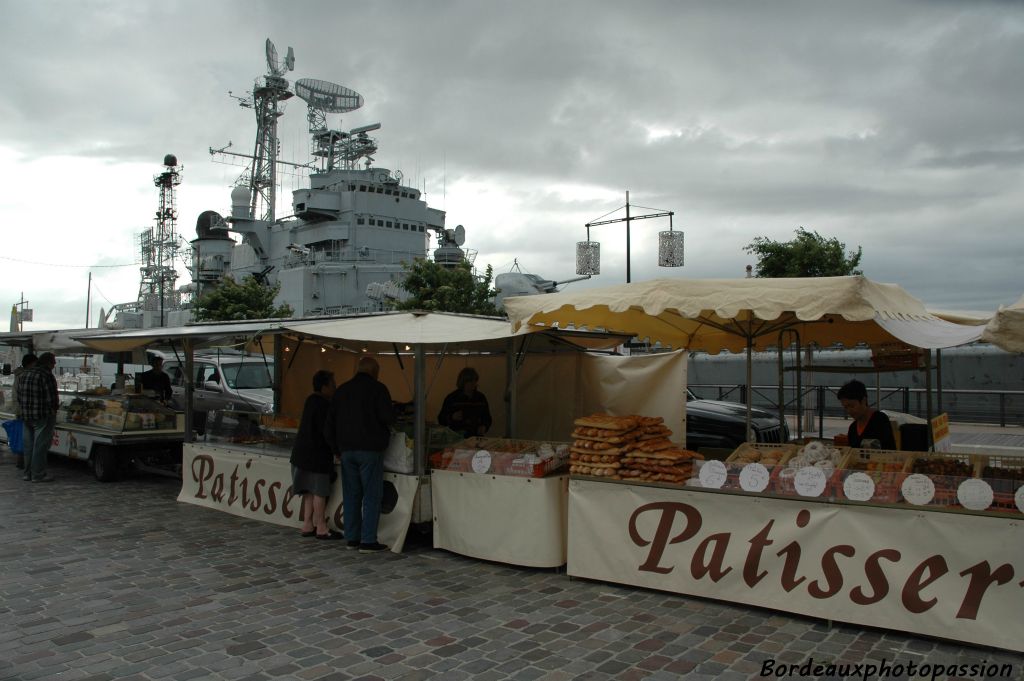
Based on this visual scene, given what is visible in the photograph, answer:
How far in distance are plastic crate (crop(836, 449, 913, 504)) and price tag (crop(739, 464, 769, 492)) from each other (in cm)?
51

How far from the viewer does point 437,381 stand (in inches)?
416

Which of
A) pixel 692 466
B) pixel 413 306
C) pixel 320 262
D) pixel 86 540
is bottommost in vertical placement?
pixel 86 540

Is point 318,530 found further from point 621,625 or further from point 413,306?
point 413,306

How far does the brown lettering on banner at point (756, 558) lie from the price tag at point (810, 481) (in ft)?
1.06

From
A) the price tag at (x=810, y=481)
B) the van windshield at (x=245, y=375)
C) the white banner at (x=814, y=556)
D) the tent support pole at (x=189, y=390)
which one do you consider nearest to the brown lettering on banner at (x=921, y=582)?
the white banner at (x=814, y=556)

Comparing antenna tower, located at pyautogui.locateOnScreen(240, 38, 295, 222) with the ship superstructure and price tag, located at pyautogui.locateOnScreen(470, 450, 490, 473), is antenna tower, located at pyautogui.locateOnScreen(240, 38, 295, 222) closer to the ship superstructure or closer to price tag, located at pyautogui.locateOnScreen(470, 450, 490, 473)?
the ship superstructure

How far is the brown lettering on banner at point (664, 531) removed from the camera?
5.81 meters

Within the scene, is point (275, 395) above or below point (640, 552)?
above

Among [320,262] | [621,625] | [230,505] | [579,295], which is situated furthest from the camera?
[320,262]

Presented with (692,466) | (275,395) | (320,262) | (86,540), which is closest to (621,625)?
(692,466)

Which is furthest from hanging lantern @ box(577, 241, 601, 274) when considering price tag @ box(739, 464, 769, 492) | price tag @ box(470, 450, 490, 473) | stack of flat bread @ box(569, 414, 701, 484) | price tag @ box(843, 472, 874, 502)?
price tag @ box(843, 472, 874, 502)

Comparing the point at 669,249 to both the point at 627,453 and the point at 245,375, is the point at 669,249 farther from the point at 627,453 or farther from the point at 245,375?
the point at 627,453

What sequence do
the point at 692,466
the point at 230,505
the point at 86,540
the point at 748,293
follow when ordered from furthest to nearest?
the point at 230,505 < the point at 86,540 < the point at 692,466 < the point at 748,293

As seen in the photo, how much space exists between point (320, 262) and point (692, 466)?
48030 millimetres
